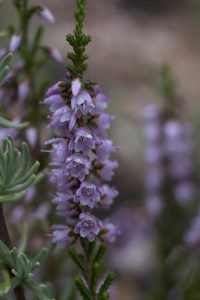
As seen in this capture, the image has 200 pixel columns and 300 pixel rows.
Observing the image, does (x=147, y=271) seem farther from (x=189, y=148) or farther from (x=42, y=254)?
(x=42, y=254)

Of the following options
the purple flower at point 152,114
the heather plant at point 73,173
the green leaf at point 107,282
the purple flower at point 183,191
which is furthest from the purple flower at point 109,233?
the purple flower at point 183,191

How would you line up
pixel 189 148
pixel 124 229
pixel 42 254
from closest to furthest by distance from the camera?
pixel 42 254
pixel 189 148
pixel 124 229

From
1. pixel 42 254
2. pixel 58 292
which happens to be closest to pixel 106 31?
pixel 58 292

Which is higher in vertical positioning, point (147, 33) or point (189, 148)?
point (147, 33)

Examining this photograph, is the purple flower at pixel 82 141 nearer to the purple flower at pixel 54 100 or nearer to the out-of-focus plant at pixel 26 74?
the purple flower at pixel 54 100

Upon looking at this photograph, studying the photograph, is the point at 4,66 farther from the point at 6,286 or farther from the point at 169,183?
the point at 169,183

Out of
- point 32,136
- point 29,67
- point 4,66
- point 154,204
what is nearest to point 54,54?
point 29,67
